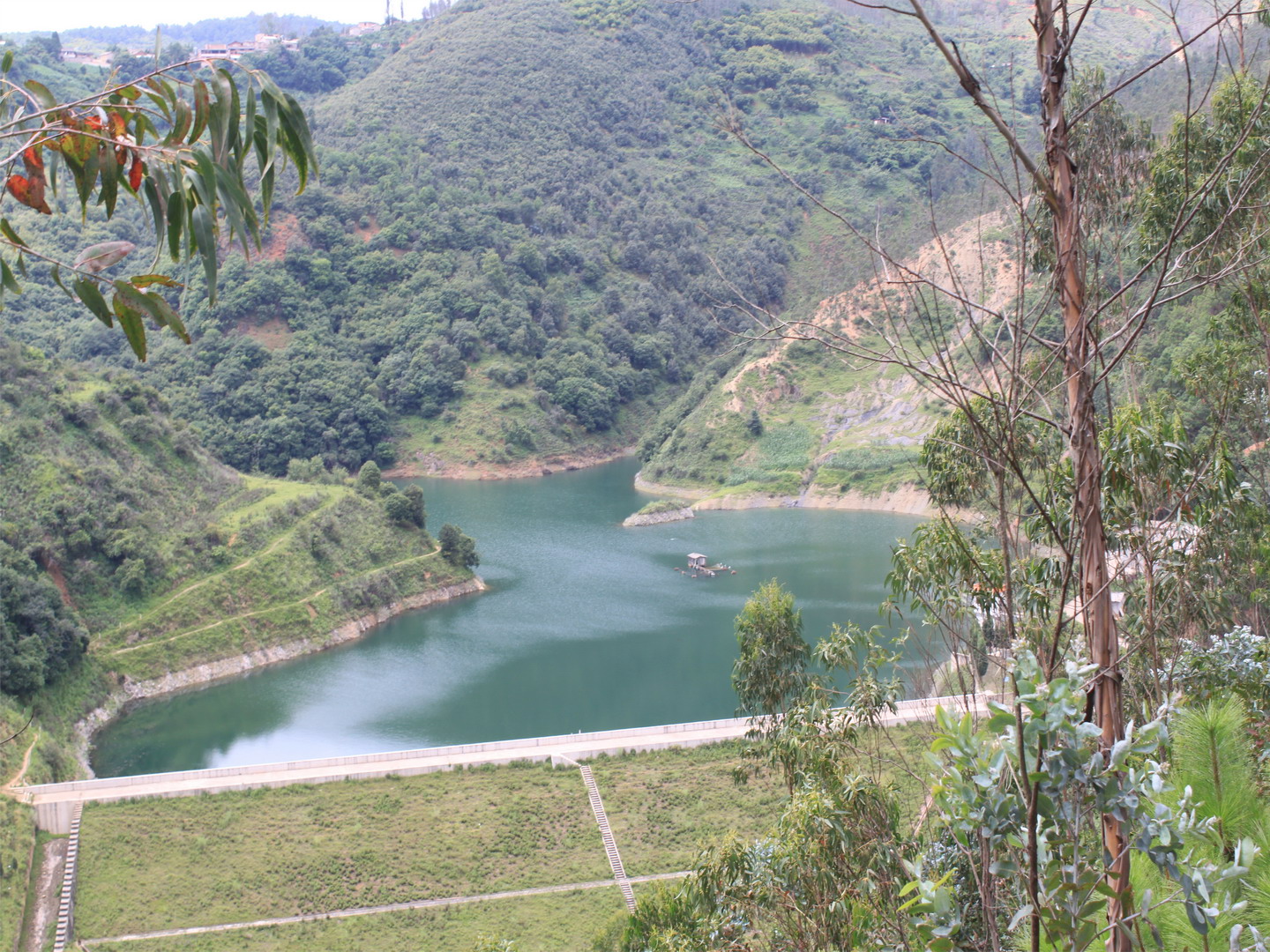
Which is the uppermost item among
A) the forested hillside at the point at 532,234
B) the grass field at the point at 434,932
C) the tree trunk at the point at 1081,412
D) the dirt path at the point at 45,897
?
the forested hillside at the point at 532,234

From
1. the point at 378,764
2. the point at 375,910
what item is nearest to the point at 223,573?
the point at 378,764

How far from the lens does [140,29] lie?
509ft

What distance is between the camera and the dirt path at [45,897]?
1584 cm

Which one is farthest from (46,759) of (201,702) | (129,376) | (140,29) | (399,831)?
(140,29)

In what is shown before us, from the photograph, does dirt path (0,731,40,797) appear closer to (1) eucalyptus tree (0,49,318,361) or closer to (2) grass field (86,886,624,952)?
(2) grass field (86,886,624,952)

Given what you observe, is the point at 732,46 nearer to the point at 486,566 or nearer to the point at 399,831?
the point at 486,566

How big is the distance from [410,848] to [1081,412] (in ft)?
57.8

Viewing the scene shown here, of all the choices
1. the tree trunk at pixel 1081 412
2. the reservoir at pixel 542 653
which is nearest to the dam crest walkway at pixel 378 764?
the reservoir at pixel 542 653

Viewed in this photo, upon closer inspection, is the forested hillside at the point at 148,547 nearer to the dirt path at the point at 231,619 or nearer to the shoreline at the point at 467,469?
the dirt path at the point at 231,619

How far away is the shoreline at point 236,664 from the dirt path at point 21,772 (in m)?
1.43

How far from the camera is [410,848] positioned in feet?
58.7

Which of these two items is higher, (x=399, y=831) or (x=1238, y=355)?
(x=1238, y=355)

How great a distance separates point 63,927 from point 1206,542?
1700cm

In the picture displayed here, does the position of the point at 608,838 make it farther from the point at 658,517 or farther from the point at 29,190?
the point at 658,517
